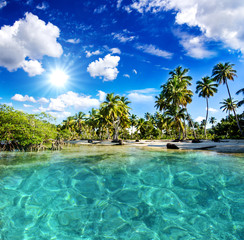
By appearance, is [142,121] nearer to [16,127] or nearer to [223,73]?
[223,73]

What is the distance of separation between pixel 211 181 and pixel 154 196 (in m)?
2.87

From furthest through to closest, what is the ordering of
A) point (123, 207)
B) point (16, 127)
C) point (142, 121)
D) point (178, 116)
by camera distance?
point (142, 121) → point (178, 116) → point (16, 127) → point (123, 207)

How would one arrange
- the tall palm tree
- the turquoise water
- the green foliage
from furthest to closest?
the tall palm tree
the green foliage
the turquoise water

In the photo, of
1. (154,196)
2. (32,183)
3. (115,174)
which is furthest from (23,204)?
(154,196)

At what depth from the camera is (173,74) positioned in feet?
124

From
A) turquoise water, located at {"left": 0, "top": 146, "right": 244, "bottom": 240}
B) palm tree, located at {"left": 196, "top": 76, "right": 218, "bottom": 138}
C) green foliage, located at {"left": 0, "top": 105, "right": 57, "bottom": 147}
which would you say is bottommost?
turquoise water, located at {"left": 0, "top": 146, "right": 244, "bottom": 240}

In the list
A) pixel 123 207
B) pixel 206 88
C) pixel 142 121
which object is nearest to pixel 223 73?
pixel 206 88

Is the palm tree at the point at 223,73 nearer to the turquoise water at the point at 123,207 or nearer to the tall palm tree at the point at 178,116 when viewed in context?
the tall palm tree at the point at 178,116

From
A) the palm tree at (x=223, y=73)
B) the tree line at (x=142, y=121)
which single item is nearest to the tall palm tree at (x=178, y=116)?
the tree line at (x=142, y=121)

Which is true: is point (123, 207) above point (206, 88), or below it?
below

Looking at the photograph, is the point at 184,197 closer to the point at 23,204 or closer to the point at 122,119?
the point at 23,204

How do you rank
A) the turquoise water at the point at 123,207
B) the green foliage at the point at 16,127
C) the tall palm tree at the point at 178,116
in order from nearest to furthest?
the turquoise water at the point at 123,207 → the green foliage at the point at 16,127 → the tall palm tree at the point at 178,116

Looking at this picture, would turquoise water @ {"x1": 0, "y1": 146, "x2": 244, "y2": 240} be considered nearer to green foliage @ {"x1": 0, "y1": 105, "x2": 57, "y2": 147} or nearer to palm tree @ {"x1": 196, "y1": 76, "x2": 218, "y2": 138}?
green foliage @ {"x1": 0, "y1": 105, "x2": 57, "y2": 147}

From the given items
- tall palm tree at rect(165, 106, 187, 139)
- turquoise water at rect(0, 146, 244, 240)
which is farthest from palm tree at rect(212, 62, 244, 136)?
turquoise water at rect(0, 146, 244, 240)
